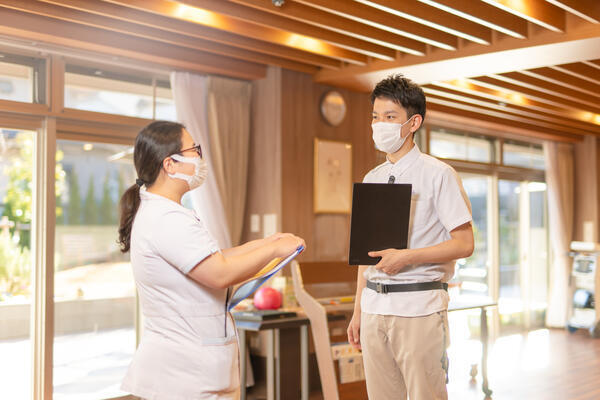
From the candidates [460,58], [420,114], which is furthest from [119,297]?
[420,114]

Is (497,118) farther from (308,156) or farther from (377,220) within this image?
(377,220)

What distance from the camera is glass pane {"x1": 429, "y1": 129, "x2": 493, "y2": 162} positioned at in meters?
7.62

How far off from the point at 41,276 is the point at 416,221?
3134mm

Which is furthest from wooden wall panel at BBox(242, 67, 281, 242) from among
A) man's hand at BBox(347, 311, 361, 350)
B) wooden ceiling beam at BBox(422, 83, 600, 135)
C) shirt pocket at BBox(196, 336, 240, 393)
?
shirt pocket at BBox(196, 336, 240, 393)

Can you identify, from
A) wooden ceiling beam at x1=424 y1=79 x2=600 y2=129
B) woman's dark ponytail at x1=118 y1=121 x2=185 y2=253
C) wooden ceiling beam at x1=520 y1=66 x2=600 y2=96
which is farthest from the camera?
wooden ceiling beam at x1=424 y1=79 x2=600 y2=129

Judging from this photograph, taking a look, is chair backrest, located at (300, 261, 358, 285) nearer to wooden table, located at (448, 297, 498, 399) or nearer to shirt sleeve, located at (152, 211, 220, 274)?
wooden table, located at (448, 297, 498, 399)

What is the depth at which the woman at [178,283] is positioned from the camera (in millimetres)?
1621

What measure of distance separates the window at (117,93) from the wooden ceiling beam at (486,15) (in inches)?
86.6

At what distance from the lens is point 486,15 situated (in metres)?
4.07

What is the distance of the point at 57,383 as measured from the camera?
177 inches

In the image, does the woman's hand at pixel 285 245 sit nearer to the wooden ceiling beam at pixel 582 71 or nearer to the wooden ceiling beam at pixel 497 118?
the wooden ceiling beam at pixel 582 71

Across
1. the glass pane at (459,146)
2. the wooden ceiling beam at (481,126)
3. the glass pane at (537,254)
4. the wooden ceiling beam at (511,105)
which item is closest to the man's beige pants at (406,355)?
the wooden ceiling beam at (511,105)

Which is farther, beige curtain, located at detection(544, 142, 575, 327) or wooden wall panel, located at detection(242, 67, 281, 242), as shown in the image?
beige curtain, located at detection(544, 142, 575, 327)

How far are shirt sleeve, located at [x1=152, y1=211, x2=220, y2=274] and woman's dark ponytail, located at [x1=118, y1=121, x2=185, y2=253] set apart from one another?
0.50 feet
